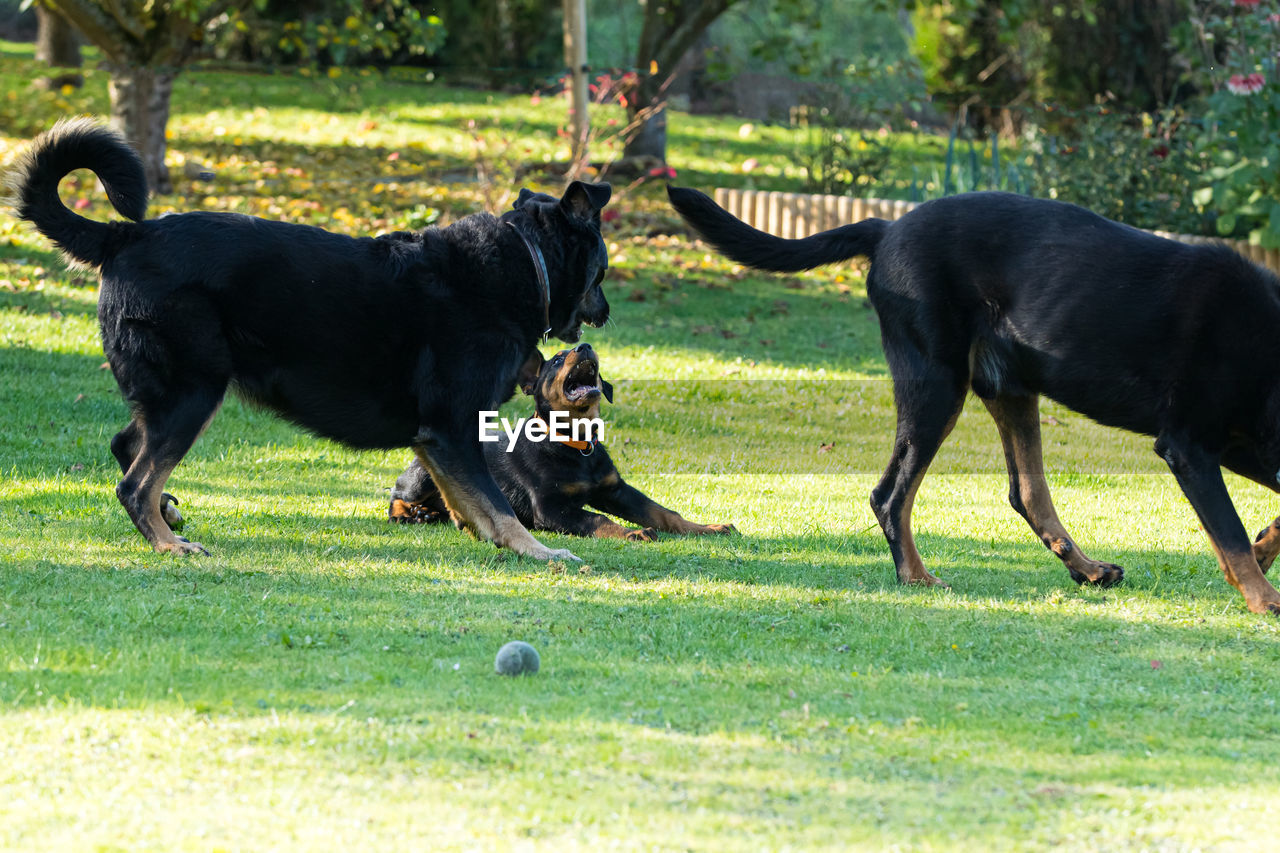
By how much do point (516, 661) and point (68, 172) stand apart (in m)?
3.00

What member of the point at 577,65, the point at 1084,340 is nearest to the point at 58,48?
the point at 577,65

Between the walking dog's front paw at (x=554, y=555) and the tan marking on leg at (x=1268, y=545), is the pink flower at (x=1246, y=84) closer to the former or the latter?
the tan marking on leg at (x=1268, y=545)

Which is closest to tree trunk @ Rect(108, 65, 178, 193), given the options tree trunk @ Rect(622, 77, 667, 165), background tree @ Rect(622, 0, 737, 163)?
background tree @ Rect(622, 0, 737, 163)

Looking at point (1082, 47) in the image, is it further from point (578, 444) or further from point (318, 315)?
point (318, 315)

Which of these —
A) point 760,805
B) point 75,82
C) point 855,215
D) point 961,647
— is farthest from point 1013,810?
point 75,82

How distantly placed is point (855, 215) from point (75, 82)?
13.9m

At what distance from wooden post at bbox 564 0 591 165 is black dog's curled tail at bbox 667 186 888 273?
920 centimetres

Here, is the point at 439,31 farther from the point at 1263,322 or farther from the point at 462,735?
the point at 462,735

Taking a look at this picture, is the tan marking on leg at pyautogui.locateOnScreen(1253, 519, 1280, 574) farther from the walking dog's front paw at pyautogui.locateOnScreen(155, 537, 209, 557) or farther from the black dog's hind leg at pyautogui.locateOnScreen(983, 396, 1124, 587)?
the walking dog's front paw at pyautogui.locateOnScreen(155, 537, 209, 557)

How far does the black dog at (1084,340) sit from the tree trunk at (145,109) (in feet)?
36.0

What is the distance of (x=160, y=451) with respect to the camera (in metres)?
5.61

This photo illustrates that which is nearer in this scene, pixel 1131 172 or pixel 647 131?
pixel 1131 172

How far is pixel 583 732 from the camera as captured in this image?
386 centimetres

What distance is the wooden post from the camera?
50.2 feet
